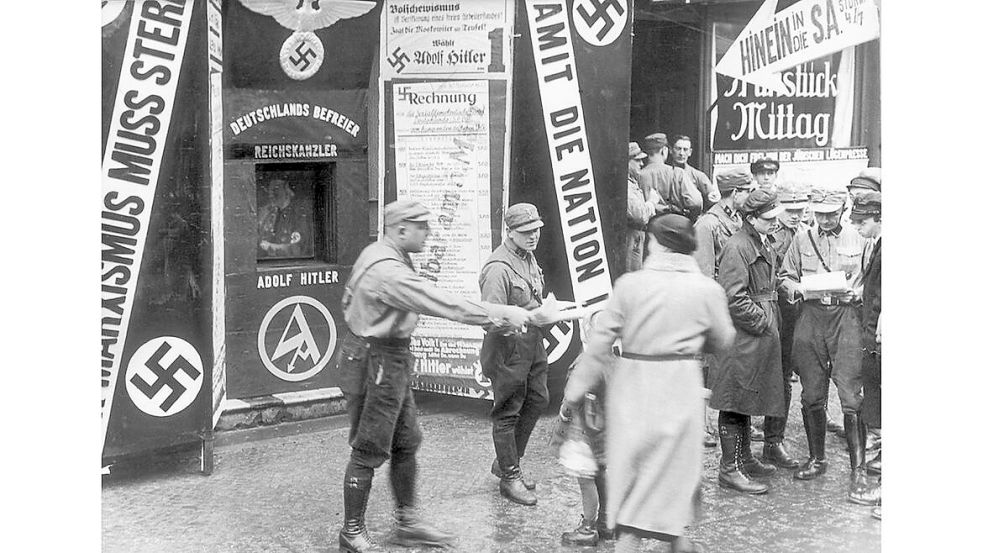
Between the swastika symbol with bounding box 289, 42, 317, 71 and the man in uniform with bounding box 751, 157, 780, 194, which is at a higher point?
the swastika symbol with bounding box 289, 42, 317, 71

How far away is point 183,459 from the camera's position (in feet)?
21.4

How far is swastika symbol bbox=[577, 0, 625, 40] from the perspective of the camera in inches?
266

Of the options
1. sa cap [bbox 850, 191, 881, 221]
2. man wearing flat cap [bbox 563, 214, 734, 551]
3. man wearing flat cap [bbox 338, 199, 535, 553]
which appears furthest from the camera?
sa cap [bbox 850, 191, 881, 221]

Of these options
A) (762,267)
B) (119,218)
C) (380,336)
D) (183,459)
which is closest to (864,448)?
(762,267)

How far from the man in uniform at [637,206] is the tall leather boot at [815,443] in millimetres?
1303

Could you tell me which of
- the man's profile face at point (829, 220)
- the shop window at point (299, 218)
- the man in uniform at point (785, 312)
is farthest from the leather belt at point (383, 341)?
the man's profile face at point (829, 220)

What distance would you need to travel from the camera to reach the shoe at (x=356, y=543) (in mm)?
5938

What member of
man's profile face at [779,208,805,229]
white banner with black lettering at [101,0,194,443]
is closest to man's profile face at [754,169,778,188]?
man's profile face at [779,208,805,229]

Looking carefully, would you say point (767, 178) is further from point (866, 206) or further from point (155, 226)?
point (155, 226)

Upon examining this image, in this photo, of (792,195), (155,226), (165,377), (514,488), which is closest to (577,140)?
(792,195)

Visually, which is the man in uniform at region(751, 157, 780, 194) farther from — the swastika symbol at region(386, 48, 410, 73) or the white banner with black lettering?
the white banner with black lettering

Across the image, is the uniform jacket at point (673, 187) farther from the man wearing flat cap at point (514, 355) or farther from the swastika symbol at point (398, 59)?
the swastika symbol at point (398, 59)

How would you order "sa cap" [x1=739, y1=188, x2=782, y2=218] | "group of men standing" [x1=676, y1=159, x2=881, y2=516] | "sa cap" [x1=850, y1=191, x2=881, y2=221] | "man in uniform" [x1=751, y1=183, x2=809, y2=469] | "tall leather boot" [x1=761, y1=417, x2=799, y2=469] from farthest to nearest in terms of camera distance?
1. "tall leather boot" [x1=761, y1=417, x2=799, y2=469]
2. "man in uniform" [x1=751, y1=183, x2=809, y2=469]
3. "sa cap" [x1=739, y1=188, x2=782, y2=218]
4. "group of men standing" [x1=676, y1=159, x2=881, y2=516]
5. "sa cap" [x1=850, y1=191, x2=881, y2=221]
